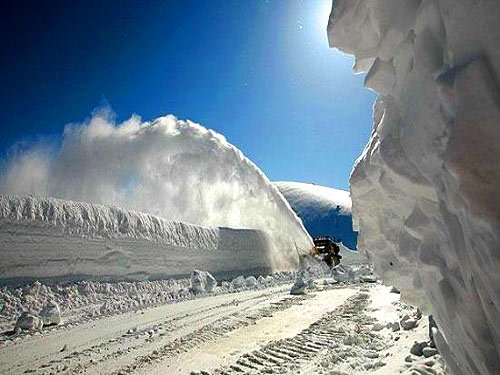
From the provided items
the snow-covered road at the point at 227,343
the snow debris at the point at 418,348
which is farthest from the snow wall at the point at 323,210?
the snow debris at the point at 418,348

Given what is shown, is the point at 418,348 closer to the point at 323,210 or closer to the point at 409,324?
the point at 409,324

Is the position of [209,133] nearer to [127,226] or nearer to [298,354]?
[127,226]

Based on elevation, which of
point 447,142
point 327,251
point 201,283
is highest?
point 447,142

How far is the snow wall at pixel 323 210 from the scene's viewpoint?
69.2 meters

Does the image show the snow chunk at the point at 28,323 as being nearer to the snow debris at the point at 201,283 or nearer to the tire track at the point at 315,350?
the tire track at the point at 315,350

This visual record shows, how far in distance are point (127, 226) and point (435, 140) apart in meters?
15.0

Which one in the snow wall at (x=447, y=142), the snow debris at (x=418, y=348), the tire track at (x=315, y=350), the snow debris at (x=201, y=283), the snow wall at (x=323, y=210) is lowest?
the tire track at (x=315, y=350)

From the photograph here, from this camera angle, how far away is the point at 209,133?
1093 inches

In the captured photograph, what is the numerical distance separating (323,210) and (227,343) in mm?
69820

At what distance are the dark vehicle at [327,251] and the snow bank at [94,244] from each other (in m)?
10.7

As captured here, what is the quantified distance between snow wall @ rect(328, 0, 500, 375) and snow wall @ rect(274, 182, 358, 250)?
64116 millimetres

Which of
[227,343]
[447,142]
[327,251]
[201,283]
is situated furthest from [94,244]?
[327,251]

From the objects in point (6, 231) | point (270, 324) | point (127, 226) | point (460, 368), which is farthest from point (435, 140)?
point (127, 226)

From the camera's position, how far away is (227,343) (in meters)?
6.08
